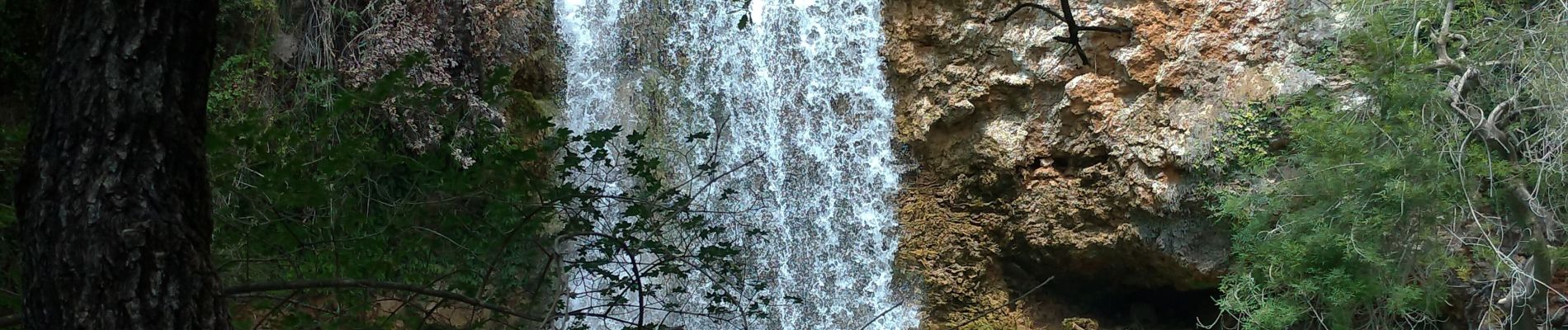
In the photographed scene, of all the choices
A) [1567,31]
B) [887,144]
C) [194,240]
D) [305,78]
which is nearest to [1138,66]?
[887,144]

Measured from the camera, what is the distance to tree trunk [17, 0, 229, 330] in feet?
5.40

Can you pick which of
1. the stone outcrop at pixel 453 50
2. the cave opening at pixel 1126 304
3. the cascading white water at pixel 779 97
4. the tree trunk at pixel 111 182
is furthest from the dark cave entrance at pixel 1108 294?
the tree trunk at pixel 111 182

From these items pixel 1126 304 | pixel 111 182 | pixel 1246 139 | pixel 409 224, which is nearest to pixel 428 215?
pixel 409 224

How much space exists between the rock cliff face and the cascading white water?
9.2 inches

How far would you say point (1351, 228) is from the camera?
5.68 meters

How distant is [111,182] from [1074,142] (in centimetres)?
637

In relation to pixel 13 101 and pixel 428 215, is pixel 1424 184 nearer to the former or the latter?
pixel 428 215

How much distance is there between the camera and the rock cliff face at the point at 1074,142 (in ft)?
22.7

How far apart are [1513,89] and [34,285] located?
5.55 m

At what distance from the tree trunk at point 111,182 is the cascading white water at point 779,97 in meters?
6.52

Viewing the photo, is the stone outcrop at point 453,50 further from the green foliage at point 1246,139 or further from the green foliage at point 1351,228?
the green foliage at point 1351,228

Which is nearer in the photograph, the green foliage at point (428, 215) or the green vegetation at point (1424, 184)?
the green foliage at point (428, 215)

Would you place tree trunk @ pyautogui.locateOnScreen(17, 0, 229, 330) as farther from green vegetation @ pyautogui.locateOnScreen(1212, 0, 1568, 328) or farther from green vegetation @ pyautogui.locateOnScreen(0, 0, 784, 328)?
green vegetation @ pyautogui.locateOnScreen(1212, 0, 1568, 328)

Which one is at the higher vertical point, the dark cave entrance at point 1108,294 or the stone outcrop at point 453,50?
the stone outcrop at point 453,50
